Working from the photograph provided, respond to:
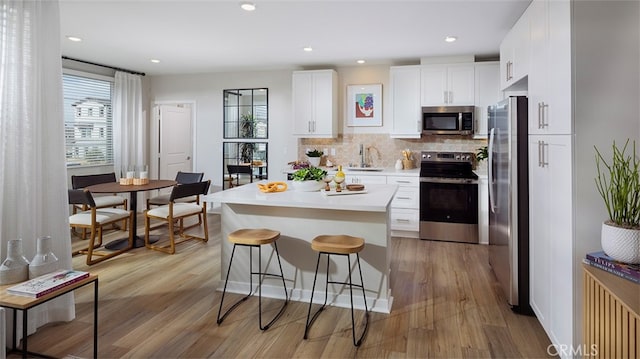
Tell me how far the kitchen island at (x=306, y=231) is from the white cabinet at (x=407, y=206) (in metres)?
1.80

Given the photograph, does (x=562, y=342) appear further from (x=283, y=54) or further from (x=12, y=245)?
(x=283, y=54)

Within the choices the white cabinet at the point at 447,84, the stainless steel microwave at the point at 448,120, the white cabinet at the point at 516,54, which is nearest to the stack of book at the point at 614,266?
the white cabinet at the point at 516,54

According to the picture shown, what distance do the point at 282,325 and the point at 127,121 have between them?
5.04 metres

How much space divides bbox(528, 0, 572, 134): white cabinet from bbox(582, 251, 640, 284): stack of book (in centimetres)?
66

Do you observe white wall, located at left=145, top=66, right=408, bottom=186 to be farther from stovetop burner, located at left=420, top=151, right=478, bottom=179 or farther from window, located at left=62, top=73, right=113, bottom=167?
window, located at left=62, top=73, right=113, bottom=167

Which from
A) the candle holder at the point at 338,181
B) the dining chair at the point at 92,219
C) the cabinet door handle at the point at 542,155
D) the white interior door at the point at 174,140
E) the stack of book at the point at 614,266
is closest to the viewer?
the stack of book at the point at 614,266

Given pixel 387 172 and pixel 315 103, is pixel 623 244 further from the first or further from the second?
pixel 315 103

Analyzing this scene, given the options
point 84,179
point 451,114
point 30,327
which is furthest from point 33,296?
point 451,114

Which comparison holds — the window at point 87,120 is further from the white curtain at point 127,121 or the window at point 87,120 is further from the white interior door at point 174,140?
the white interior door at point 174,140

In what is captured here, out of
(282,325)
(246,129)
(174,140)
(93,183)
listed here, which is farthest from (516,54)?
(174,140)

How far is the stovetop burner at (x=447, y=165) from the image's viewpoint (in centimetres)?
498

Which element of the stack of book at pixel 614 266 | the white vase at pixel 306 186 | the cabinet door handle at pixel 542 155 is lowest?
the stack of book at pixel 614 266

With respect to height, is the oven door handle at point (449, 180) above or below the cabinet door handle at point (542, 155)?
below

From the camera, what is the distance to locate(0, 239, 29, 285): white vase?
6.63 feet
